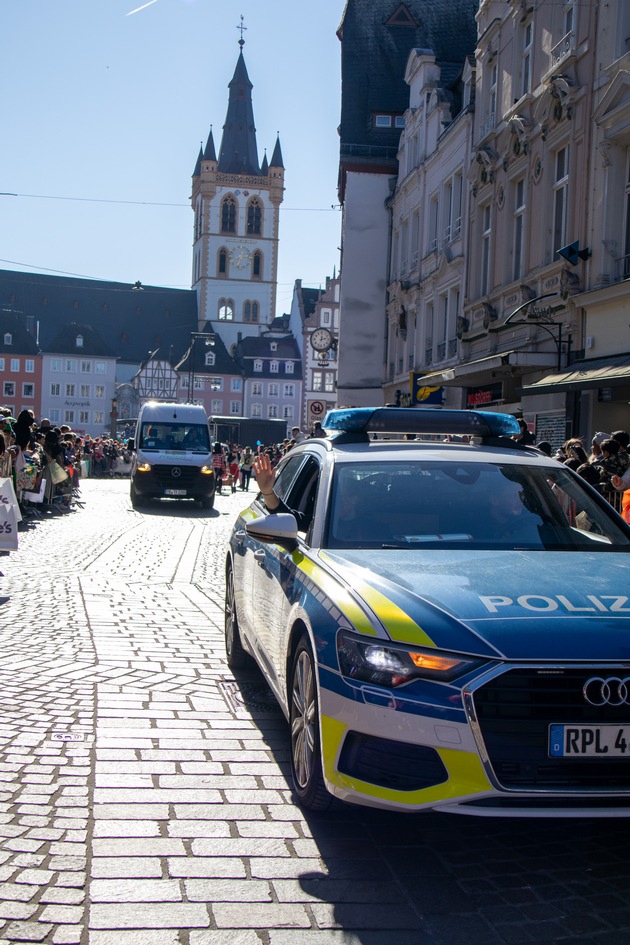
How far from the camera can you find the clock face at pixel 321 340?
133 feet

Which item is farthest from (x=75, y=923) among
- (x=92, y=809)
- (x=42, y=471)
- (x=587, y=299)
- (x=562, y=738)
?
(x=42, y=471)

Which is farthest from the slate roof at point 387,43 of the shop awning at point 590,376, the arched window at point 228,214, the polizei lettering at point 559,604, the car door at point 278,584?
the arched window at point 228,214

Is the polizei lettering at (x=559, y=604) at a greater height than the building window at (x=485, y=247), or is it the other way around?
the building window at (x=485, y=247)

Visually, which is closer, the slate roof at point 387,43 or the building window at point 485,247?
the building window at point 485,247

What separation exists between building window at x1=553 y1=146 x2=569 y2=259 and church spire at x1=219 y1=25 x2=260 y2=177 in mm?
105229

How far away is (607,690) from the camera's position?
370 centimetres

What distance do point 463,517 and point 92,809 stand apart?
2.12m

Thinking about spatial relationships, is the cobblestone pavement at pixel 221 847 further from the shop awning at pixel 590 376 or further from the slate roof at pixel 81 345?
the slate roof at pixel 81 345

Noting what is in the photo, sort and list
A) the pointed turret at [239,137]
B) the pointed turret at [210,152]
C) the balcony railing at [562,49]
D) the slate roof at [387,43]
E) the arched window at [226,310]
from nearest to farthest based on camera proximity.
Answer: the balcony railing at [562,49] < the slate roof at [387,43] < the pointed turret at [239,137] < the pointed turret at [210,152] < the arched window at [226,310]

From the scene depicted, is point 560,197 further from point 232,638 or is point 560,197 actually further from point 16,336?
point 16,336

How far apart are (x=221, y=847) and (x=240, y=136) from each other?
413 ft

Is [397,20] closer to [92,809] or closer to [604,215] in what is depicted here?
[604,215]

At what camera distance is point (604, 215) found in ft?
59.4

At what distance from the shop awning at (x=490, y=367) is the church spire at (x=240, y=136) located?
100m
